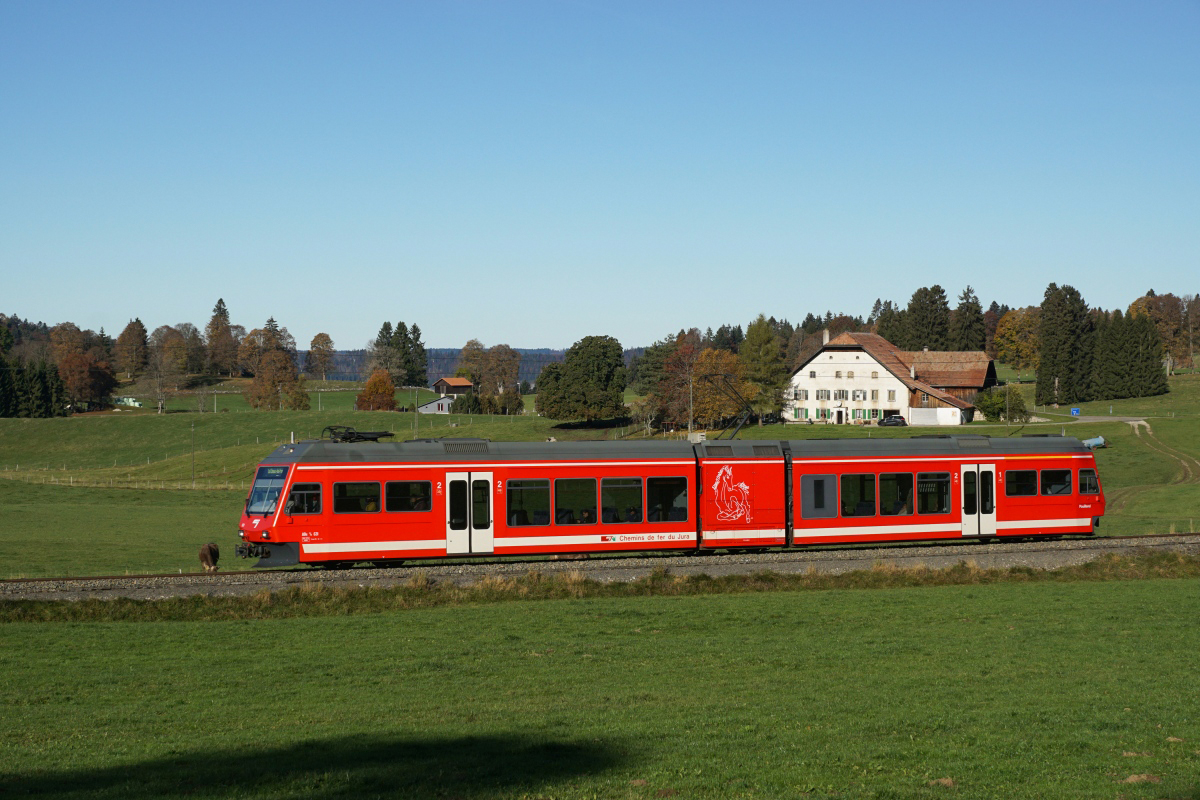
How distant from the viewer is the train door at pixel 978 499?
31891 millimetres

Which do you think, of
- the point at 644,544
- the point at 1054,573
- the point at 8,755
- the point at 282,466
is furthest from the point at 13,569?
the point at 1054,573

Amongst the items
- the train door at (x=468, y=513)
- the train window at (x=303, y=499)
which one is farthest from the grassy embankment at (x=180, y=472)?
the train door at (x=468, y=513)

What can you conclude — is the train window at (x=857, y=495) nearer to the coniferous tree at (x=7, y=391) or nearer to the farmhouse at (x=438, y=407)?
the farmhouse at (x=438, y=407)

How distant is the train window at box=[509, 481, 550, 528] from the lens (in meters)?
28.5

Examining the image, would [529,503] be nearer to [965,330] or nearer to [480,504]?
[480,504]

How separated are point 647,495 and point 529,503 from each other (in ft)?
11.1

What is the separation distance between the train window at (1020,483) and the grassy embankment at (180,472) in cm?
966

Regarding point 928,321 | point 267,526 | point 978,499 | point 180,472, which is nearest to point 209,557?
point 267,526

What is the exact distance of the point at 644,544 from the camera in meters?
29.4

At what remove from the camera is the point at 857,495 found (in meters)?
31.1

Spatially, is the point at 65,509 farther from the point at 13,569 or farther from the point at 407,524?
the point at 407,524

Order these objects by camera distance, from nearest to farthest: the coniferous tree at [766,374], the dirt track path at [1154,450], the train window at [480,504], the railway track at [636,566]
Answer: the railway track at [636,566] → the train window at [480,504] → the dirt track path at [1154,450] → the coniferous tree at [766,374]

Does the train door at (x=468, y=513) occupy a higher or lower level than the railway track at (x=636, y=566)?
higher

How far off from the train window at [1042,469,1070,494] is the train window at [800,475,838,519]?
286 inches
